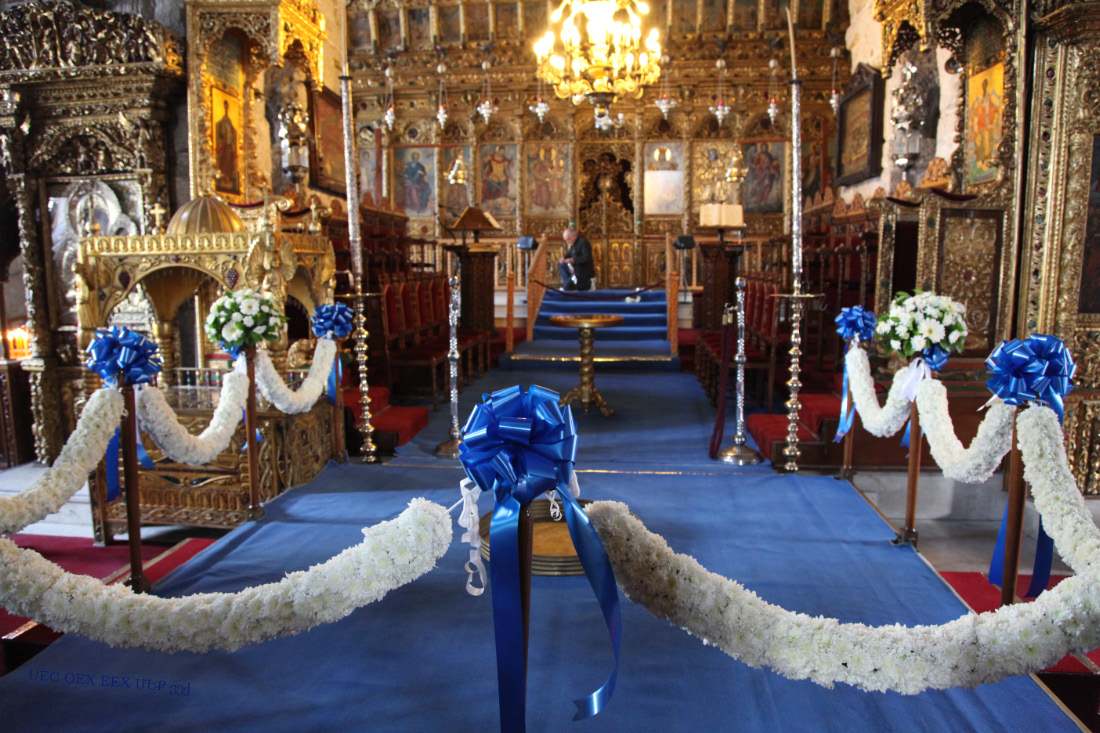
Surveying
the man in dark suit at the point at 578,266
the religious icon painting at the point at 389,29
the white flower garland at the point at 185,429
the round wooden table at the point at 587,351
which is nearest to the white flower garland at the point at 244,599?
the white flower garland at the point at 185,429

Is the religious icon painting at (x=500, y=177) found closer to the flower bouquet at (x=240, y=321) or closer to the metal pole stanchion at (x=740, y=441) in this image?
the metal pole stanchion at (x=740, y=441)

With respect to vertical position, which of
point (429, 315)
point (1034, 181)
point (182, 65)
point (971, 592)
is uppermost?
point (182, 65)

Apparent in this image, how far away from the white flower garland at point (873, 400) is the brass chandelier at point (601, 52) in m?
5.13

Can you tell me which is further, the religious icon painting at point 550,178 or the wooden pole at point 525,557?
the religious icon painting at point 550,178

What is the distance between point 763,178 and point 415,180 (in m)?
7.02

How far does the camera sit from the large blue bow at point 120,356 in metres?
3.13

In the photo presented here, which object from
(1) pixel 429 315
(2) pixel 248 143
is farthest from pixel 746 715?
(2) pixel 248 143

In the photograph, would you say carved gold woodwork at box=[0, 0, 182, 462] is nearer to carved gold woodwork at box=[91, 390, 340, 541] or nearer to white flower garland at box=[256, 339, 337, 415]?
carved gold woodwork at box=[91, 390, 340, 541]

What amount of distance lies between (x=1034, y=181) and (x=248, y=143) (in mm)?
7415

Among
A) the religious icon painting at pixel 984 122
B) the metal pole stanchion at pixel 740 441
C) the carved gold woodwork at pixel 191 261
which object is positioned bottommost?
the metal pole stanchion at pixel 740 441

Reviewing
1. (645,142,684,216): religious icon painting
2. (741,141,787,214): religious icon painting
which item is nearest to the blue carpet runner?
(645,142,684,216): religious icon painting

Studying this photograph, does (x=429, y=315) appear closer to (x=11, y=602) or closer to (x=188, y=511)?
(x=188, y=511)

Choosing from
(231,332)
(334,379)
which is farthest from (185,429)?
(334,379)

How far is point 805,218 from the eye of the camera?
10406 millimetres
